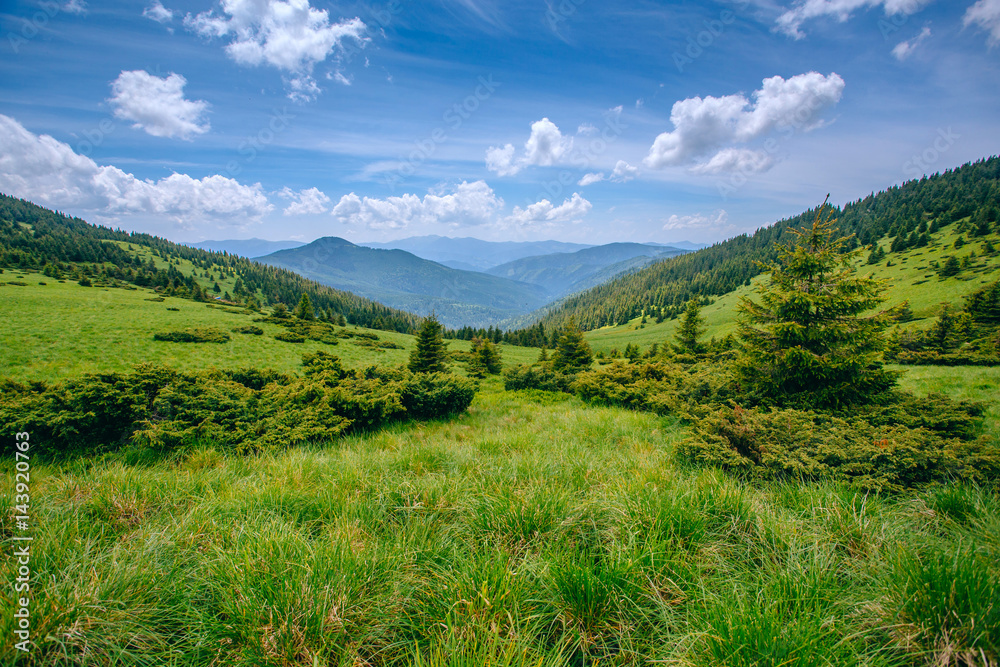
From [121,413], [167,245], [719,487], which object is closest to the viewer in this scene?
[719,487]

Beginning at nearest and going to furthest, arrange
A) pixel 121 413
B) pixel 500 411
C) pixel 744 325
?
pixel 121 413
pixel 744 325
pixel 500 411

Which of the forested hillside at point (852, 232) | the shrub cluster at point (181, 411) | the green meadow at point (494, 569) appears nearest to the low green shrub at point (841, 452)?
the green meadow at point (494, 569)

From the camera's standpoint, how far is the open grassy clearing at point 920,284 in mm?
50719

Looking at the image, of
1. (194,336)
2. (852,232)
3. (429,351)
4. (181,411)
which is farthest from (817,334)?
(852,232)

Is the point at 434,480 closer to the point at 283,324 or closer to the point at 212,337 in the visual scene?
the point at 212,337

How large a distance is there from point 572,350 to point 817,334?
21.1m

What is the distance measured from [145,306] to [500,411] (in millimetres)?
53011

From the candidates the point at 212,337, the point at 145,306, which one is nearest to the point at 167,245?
the point at 145,306

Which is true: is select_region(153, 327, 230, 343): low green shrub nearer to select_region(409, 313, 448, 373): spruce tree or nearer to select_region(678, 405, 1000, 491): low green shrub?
select_region(409, 313, 448, 373): spruce tree

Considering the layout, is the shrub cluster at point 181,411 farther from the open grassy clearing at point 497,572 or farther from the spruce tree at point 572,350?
the spruce tree at point 572,350

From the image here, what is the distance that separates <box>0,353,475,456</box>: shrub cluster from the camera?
20.3 ft

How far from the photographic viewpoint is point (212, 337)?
3162cm

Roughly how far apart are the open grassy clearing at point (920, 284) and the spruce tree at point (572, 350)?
770 inches

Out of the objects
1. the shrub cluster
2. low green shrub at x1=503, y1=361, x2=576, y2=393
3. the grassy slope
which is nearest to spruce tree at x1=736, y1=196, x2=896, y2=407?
the shrub cluster
